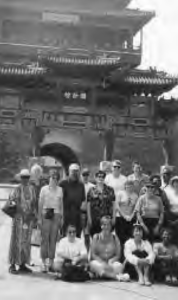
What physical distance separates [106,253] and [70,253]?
1.92 feet

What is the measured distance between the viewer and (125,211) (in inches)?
360

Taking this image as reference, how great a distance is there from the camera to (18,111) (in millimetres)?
24422

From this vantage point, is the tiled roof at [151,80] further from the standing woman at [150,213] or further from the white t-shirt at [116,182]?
the standing woman at [150,213]

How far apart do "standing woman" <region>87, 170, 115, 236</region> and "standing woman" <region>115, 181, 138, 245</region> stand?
0.16 m

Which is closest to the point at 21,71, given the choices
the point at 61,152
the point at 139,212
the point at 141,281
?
the point at 61,152

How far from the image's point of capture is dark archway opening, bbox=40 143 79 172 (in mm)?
26078

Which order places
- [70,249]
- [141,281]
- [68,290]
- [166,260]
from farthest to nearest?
[166,260]
[70,249]
[141,281]
[68,290]

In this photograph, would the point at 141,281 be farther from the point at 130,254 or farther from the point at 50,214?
the point at 50,214

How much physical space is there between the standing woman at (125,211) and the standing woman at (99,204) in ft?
0.52

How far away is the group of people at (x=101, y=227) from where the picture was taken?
8469 millimetres

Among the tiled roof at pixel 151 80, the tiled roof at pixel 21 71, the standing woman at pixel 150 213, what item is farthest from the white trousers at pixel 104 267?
the tiled roof at pixel 151 80

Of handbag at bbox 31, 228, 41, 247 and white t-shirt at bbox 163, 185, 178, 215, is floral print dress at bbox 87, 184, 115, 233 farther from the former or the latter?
handbag at bbox 31, 228, 41, 247

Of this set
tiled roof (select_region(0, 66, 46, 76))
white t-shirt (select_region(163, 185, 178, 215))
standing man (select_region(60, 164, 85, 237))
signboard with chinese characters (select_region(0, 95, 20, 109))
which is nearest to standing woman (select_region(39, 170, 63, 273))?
standing man (select_region(60, 164, 85, 237))

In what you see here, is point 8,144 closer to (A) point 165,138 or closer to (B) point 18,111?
(B) point 18,111
